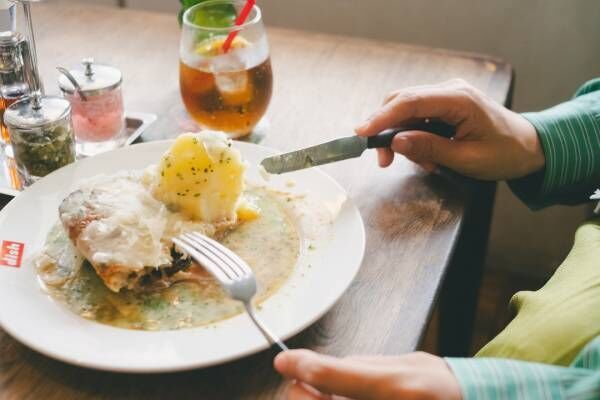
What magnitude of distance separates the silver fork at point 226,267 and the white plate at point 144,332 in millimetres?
25

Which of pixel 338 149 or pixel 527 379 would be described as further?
pixel 338 149

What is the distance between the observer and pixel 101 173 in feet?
3.76

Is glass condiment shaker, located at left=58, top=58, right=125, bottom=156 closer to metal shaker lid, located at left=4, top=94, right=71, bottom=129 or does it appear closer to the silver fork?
metal shaker lid, located at left=4, top=94, right=71, bottom=129

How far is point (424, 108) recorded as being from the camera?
1.17 metres

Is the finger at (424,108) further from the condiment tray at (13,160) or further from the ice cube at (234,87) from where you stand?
the condiment tray at (13,160)

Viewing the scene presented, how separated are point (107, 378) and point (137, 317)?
0.08 meters

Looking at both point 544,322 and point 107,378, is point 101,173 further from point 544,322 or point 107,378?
point 544,322

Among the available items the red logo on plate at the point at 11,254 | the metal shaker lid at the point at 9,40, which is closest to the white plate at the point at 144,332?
the red logo on plate at the point at 11,254

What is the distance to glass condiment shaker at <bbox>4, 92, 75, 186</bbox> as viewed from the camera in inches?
43.3

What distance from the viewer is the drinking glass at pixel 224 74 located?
4.08 ft

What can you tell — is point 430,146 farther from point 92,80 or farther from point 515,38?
point 515,38

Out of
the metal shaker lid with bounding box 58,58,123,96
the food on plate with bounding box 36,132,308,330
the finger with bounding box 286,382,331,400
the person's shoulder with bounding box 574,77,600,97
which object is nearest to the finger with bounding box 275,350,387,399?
the finger with bounding box 286,382,331,400

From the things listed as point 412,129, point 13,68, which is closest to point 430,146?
point 412,129

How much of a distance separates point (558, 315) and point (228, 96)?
687 millimetres
